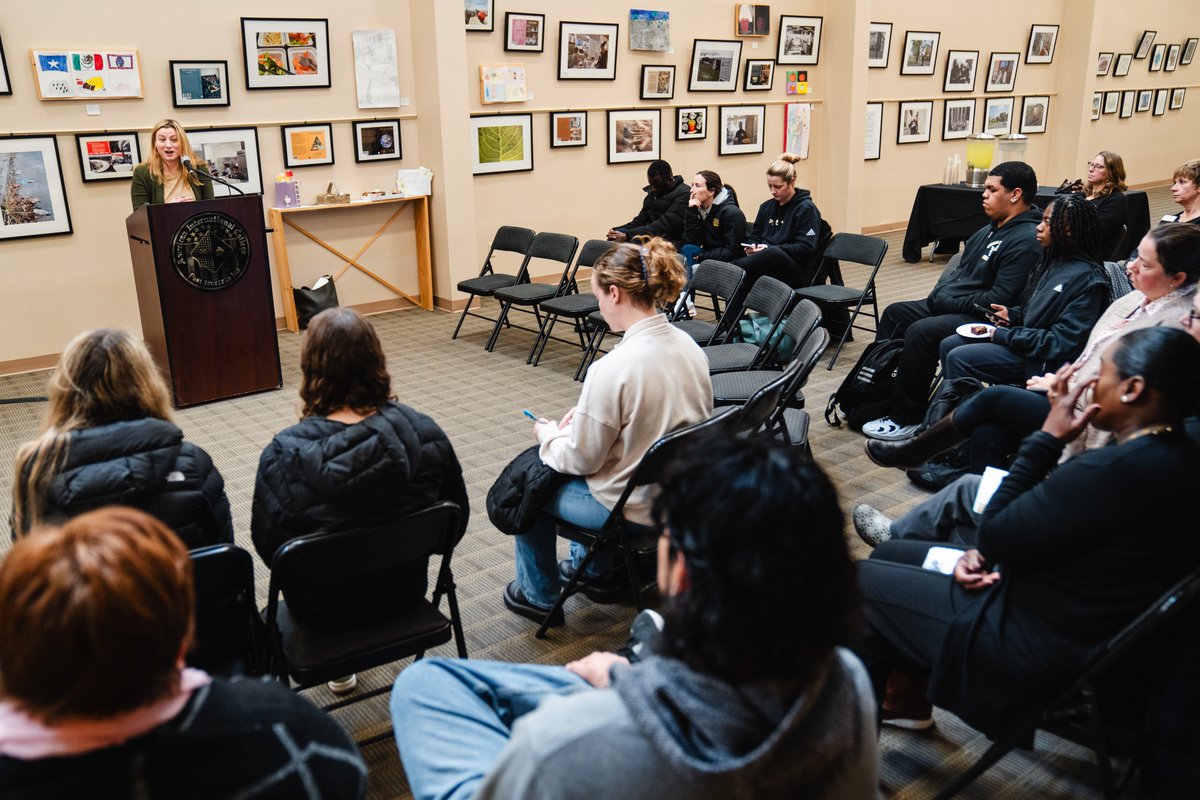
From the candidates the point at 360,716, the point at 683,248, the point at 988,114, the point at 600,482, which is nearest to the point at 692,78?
the point at 683,248

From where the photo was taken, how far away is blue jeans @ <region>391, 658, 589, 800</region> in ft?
5.43

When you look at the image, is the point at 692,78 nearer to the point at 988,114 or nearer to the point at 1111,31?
the point at 988,114

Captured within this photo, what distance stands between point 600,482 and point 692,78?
7.48m

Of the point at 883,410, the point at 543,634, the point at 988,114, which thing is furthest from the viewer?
the point at 988,114

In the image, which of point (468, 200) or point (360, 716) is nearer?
point (360, 716)

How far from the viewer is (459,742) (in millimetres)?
1707

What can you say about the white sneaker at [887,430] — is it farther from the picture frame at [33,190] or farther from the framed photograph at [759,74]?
the framed photograph at [759,74]

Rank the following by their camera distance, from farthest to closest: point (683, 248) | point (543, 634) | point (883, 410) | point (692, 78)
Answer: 1. point (692, 78)
2. point (683, 248)
3. point (883, 410)
4. point (543, 634)

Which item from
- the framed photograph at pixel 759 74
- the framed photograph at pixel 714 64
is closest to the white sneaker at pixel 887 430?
the framed photograph at pixel 714 64

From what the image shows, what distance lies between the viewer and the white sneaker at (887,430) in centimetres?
487

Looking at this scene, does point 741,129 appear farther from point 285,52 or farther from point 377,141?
point 285,52

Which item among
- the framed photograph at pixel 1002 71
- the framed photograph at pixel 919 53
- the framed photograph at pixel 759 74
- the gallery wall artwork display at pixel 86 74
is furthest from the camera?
the framed photograph at pixel 1002 71

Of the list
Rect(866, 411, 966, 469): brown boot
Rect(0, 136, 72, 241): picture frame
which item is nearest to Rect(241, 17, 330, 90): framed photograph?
Rect(0, 136, 72, 241): picture frame

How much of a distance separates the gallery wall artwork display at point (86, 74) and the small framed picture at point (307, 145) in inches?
43.4
